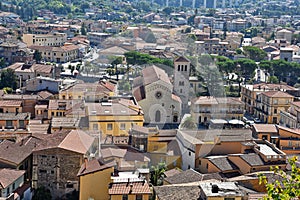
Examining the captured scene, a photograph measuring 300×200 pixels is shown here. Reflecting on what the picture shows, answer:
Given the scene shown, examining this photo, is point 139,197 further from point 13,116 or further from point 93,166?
point 13,116

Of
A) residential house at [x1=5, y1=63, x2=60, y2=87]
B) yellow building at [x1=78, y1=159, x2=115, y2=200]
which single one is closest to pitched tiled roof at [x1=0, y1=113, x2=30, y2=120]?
yellow building at [x1=78, y1=159, x2=115, y2=200]

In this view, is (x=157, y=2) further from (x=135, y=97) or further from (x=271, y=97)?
(x=135, y=97)

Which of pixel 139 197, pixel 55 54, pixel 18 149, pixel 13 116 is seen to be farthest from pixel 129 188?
pixel 55 54

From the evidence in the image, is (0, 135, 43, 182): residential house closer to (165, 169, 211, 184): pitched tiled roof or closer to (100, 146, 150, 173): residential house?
(100, 146, 150, 173): residential house

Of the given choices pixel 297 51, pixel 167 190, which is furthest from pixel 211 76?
pixel 297 51

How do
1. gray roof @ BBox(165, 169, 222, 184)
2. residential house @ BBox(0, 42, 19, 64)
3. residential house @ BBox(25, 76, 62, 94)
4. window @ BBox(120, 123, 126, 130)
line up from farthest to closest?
residential house @ BBox(0, 42, 19, 64) < residential house @ BBox(25, 76, 62, 94) < window @ BBox(120, 123, 126, 130) < gray roof @ BBox(165, 169, 222, 184)

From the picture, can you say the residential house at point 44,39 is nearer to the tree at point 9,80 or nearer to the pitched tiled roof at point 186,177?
the tree at point 9,80
